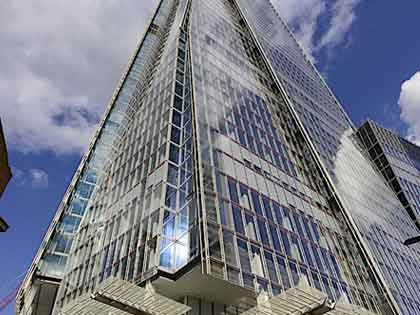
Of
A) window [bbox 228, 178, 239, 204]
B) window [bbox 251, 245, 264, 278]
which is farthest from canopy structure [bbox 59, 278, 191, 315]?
window [bbox 228, 178, 239, 204]

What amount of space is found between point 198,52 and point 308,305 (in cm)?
3199

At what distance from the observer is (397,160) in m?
81.8

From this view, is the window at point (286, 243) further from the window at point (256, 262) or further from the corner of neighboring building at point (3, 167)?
the corner of neighboring building at point (3, 167)

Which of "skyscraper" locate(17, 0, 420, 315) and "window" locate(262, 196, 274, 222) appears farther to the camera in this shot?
"window" locate(262, 196, 274, 222)

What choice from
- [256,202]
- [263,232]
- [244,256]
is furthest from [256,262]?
[256,202]

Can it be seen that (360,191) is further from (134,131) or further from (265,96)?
(134,131)

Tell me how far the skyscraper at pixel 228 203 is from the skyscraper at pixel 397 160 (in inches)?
562

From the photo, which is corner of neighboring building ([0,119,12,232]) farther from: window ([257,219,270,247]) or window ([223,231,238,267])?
window ([257,219,270,247])

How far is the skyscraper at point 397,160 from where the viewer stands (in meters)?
71.1

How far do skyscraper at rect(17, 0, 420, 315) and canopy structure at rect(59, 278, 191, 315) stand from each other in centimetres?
28

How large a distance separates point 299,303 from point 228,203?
8.42 m

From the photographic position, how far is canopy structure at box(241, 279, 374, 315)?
1644cm

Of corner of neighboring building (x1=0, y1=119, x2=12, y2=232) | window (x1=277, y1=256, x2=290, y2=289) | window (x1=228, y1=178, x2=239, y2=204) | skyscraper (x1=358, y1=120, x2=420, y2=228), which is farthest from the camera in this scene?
skyscraper (x1=358, y1=120, x2=420, y2=228)

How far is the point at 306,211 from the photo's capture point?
106 ft
